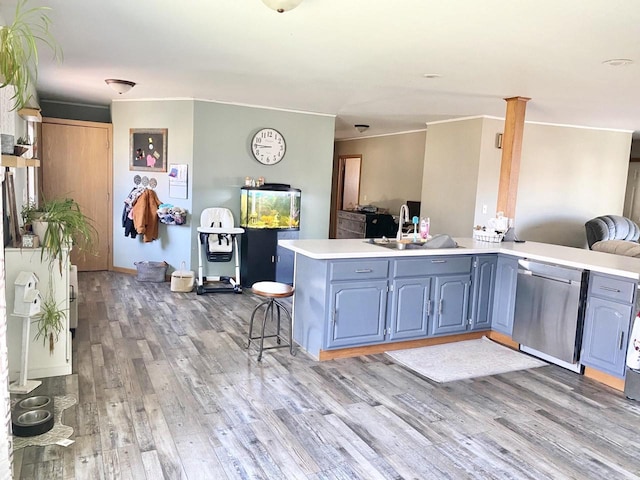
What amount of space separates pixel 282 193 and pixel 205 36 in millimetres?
3011

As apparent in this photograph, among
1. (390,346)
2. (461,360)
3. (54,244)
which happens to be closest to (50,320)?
(54,244)

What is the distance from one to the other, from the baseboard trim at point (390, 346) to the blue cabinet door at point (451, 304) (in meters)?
0.10

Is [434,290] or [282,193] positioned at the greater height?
[282,193]

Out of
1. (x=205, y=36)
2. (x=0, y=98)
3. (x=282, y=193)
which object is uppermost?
(x=205, y=36)

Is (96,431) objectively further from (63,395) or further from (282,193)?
(282,193)

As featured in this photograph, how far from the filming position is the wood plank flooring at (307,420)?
2.34m

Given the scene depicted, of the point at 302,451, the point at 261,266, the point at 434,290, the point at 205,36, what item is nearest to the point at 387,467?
the point at 302,451

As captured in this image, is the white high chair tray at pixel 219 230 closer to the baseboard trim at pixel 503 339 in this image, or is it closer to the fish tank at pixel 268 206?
the fish tank at pixel 268 206

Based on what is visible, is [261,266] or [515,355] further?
[261,266]

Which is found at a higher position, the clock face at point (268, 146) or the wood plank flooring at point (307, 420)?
the clock face at point (268, 146)

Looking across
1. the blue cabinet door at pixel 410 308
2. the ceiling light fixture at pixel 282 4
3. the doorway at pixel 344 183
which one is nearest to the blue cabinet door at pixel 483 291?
the blue cabinet door at pixel 410 308

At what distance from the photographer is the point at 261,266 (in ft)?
19.7

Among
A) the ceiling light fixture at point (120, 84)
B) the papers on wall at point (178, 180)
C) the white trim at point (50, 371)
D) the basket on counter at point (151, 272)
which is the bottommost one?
the white trim at point (50, 371)

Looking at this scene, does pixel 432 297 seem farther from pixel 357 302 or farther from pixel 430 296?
pixel 357 302
